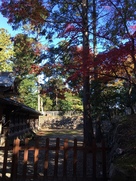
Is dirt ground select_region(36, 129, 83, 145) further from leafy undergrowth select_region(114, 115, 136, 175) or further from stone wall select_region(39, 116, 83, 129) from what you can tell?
stone wall select_region(39, 116, 83, 129)

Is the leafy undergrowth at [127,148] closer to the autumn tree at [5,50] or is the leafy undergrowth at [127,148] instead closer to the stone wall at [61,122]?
the autumn tree at [5,50]

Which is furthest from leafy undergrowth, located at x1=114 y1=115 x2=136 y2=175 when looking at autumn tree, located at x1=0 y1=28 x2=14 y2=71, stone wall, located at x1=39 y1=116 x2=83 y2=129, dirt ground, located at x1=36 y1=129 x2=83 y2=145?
stone wall, located at x1=39 y1=116 x2=83 y2=129

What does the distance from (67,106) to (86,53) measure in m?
35.7

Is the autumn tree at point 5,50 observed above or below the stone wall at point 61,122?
above

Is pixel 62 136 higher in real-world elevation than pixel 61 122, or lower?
lower

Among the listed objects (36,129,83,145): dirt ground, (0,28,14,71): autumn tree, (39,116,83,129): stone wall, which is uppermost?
(0,28,14,71): autumn tree

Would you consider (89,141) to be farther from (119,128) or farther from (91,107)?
(119,128)

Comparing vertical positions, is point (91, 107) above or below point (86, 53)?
below

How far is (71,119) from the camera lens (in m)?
38.7

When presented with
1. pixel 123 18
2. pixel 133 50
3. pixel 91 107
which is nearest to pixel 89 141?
pixel 91 107

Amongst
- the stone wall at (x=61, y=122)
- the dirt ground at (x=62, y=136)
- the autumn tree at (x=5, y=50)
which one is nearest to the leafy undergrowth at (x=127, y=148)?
the dirt ground at (x=62, y=136)

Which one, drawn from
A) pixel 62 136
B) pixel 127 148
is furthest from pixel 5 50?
pixel 127 148

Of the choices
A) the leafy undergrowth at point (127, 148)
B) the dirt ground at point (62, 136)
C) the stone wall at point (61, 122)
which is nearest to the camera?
the leafy undergrowth at point (127, 148)

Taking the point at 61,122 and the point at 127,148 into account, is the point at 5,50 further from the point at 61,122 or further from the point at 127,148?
the point at 127,148
